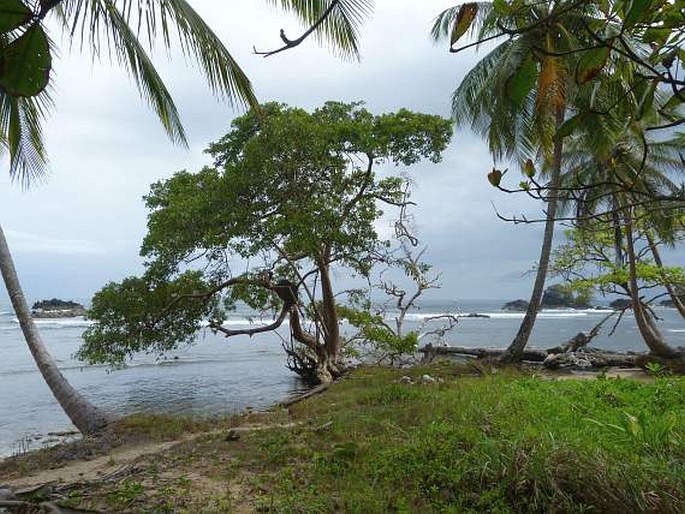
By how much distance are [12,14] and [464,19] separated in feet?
3.36

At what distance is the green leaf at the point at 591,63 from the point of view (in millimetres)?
1349

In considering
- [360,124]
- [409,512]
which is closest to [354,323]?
[360,124]

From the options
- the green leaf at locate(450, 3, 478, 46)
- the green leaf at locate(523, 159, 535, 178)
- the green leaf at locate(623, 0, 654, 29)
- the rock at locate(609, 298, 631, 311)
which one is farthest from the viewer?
the rock at locate(609, 298, 631, 311)

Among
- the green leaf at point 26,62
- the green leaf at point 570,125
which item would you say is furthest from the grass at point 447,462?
the green leaf at point 26,62

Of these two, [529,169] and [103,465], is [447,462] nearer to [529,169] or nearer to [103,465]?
[529,169]

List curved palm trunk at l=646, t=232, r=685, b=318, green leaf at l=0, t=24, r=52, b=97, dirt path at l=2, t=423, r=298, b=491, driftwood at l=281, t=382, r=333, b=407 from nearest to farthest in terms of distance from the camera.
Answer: green leaf at l=0, t=24, r=52, b=97 → dirt path at l=2, t=423, r=298, b=491 → driftwood at l=281, t=382, r=333, b=407 → curved palm trunk at l=646, t=232, r=685, b=318

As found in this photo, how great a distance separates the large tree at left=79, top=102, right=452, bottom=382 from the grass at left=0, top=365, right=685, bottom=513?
4518 millimetres

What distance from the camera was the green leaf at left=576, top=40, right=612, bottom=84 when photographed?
1.35 metres

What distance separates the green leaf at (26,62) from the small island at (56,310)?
59.8 metres

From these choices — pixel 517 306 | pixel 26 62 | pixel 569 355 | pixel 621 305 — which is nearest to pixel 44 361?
pixel 26 62

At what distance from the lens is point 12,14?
1.15 metres

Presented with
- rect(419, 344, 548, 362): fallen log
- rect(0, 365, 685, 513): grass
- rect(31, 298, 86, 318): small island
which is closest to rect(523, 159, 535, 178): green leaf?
rect(0, 365, 685, 513): grass

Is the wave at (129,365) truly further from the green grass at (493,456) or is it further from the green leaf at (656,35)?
the green leaf at (656,35)

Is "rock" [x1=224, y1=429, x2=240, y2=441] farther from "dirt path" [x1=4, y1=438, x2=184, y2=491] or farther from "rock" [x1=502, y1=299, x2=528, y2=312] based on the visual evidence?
"rock" [x1=502, y1=299, x2=528, y2=312]
